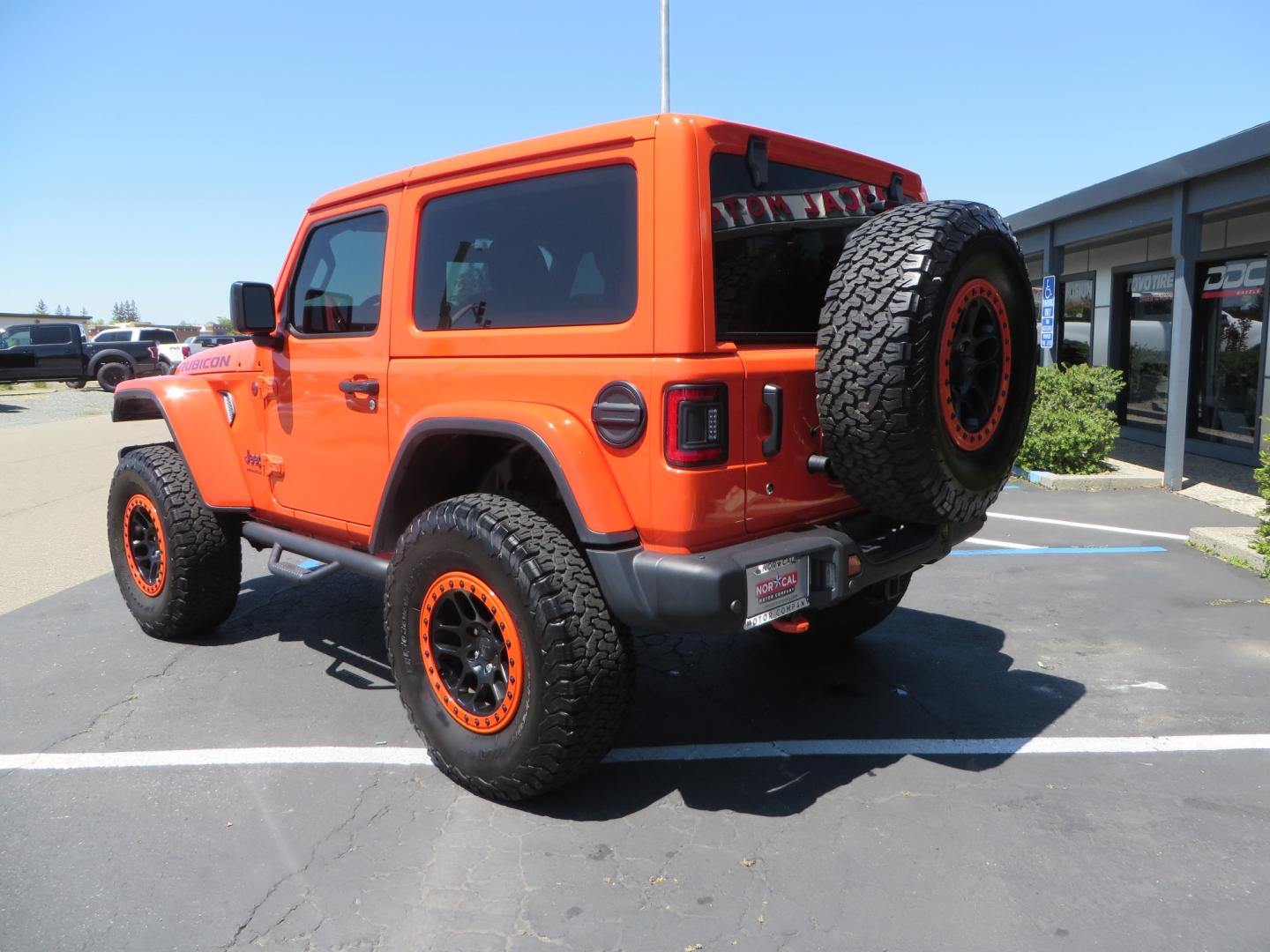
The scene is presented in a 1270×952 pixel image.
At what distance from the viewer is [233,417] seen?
4.61 meters

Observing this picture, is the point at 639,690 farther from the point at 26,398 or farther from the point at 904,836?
the point at 26,398

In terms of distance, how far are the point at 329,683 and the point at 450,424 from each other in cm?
190

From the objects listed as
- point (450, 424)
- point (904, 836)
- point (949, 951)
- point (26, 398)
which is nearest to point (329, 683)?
point (450, 424)

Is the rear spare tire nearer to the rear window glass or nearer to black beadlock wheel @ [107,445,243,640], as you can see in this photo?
the rear window glass

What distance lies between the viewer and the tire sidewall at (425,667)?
2949mm

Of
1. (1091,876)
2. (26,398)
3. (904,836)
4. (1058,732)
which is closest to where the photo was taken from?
(1091,876)

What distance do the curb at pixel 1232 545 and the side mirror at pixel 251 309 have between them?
6.03 metres

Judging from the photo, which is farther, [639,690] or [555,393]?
[639,690]

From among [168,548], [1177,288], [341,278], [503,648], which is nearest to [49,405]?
[168,548]

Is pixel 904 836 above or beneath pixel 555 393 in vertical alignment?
beneath

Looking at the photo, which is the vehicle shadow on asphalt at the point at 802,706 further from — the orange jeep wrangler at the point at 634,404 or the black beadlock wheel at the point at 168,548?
the black beadlock wheel at the point at 168,548

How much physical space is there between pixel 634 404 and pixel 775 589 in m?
0.72

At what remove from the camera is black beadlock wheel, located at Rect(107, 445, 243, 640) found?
184 inches

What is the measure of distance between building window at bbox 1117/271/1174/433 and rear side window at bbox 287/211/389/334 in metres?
12.7
